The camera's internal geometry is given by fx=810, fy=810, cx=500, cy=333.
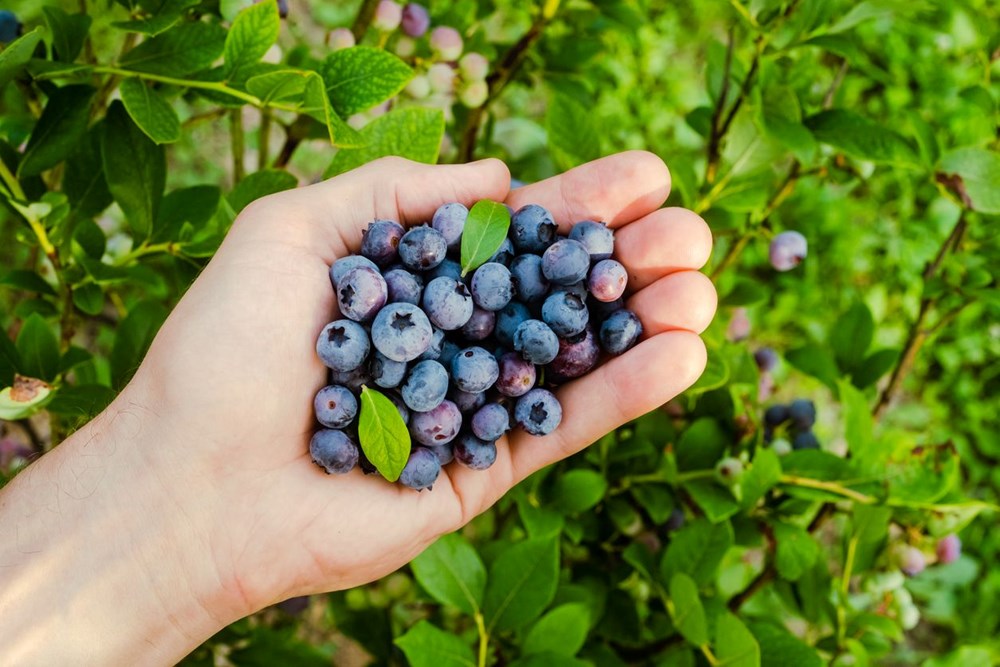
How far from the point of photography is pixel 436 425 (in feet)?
3.45

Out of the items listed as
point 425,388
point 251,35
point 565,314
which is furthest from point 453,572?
point 251,35

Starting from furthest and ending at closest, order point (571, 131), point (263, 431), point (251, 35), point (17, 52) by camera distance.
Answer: point (571, 131)
point (263, 431)
point (251, 35)
point (17, 52)

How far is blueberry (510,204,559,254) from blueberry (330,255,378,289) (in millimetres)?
215

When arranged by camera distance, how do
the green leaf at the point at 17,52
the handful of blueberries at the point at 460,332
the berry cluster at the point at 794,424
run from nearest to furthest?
the green leaf at the point at 17,52 < the handful of blueberries at the point at 460,332 < the berry cluster at the point at 794,424

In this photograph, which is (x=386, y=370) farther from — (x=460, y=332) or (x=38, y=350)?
(x=38, y=350)

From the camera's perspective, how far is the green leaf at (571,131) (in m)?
1.28

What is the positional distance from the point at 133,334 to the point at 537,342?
2.03 ft

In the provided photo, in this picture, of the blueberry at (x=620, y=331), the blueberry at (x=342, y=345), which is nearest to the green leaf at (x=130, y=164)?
the blueberry at (x=342, y=345)

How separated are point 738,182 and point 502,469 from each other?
1.93 ft

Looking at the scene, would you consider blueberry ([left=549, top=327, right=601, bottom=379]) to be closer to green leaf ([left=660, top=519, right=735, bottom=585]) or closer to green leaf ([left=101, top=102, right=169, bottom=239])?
green leaf ([left=660, top=519, right=735, bottom=585])

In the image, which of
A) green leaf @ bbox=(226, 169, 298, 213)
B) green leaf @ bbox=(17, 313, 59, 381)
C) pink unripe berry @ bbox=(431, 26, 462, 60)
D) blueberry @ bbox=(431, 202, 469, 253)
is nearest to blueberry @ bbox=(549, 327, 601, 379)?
blueberry @ bbox=(431, 202, 469, 253)

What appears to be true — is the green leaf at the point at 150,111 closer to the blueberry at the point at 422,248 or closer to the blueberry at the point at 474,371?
the blueberry at the point at 422,248

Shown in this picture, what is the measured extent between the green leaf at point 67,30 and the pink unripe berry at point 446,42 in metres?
0.54

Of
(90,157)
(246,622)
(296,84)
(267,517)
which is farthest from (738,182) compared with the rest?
(246,622)
